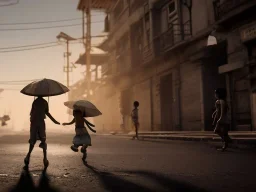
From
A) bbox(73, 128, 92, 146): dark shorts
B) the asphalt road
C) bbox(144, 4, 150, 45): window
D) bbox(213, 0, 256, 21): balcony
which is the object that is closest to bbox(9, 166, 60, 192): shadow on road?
the asphalt road

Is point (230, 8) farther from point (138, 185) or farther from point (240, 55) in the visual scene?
point (138, 185)

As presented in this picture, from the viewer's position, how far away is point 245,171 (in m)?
5.39

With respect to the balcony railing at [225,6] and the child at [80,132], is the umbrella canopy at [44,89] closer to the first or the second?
the child at [80,132]

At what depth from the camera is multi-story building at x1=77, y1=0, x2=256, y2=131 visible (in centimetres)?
1507

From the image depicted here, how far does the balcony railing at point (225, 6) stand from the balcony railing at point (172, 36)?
9.25ft

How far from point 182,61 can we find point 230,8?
586 centimetres

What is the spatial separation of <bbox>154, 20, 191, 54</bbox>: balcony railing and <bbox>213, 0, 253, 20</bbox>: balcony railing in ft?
9.25

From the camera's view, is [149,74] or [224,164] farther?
[149,74]

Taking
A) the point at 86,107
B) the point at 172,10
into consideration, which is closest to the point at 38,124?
the point at 86,107

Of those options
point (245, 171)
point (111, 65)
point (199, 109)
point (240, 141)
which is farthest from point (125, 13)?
point (245, 171)

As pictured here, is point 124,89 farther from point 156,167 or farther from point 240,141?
point 156,167

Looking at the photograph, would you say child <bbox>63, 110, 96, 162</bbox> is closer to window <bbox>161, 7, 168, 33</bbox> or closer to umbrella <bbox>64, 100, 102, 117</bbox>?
umbrella <bbox>64, 100, 102, 117</bbox>

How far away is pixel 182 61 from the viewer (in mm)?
20109

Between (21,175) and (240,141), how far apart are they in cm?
766
